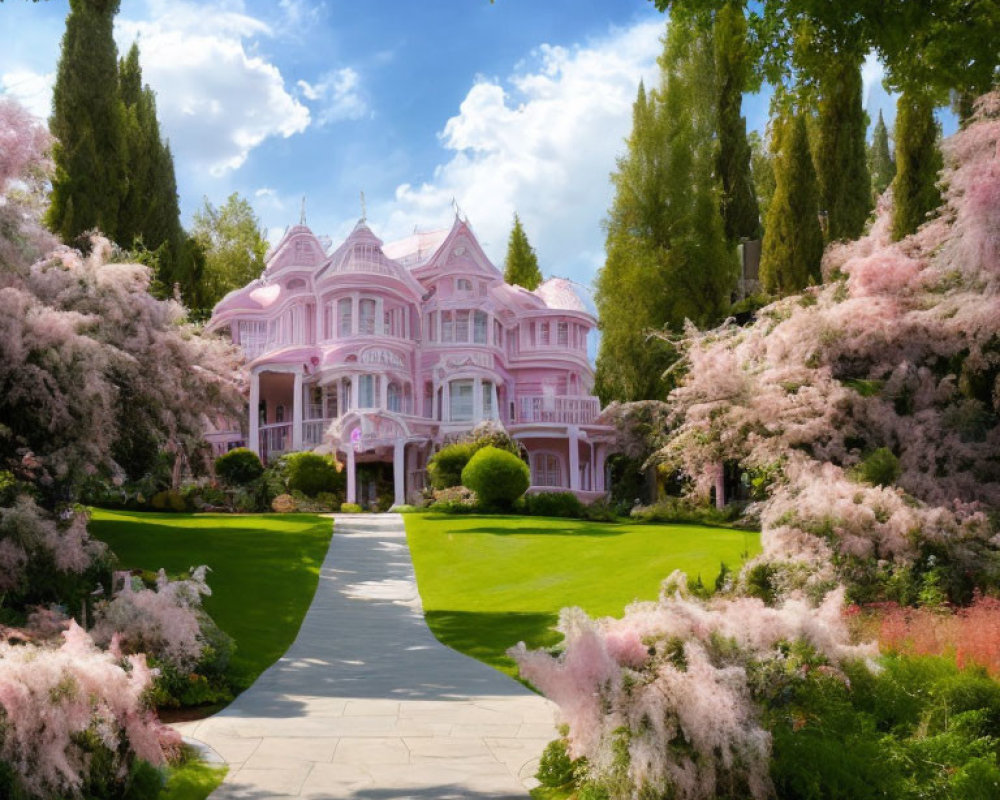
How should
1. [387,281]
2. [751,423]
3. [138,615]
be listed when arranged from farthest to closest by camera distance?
[387,281] → [751,423] → [138,615]

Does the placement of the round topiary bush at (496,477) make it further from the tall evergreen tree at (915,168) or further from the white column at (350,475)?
the tall evergreen tree at (915,168)

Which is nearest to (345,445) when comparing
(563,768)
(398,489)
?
(398,489)

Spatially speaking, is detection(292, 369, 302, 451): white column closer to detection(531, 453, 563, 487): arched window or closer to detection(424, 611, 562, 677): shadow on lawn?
detection(531, 453, 563, 487): arched window

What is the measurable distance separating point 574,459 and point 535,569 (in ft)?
66.2

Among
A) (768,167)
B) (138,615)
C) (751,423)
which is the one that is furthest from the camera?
(768,167)

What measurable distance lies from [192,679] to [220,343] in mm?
12848

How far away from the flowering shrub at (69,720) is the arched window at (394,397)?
33.7 metres

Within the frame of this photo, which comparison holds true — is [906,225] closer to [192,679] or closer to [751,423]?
[751,423]

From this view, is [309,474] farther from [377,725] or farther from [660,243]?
[377,725]

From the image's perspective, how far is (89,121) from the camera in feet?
130

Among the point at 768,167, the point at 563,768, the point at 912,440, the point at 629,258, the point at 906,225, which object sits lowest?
the point at 563,768

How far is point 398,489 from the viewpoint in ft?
118

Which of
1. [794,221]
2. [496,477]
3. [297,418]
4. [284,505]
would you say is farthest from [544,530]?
[297,418]

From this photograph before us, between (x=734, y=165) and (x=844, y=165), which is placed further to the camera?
(x=734, y=165)
